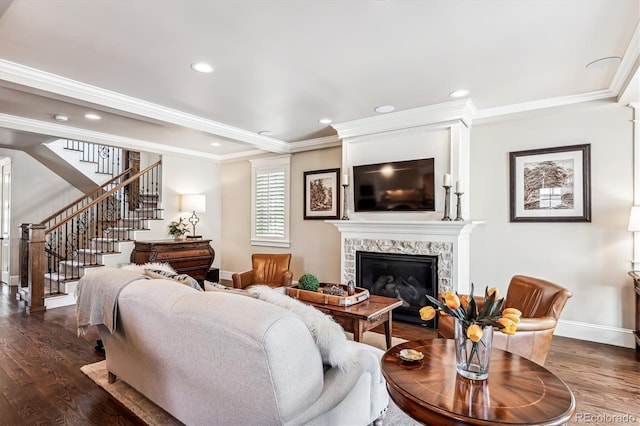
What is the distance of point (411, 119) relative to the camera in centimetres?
404

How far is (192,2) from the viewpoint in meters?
2.04

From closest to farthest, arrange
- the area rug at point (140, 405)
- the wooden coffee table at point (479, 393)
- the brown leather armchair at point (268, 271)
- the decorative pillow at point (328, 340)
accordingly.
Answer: the wooden coffee table at point (479, 393)
the decorative pillow at point (328, 340)
the area rug at point (140, 405)
the brown leather armchair at point (268, 271)

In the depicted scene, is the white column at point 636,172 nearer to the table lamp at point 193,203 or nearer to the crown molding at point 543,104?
the crown molding at point 543,104

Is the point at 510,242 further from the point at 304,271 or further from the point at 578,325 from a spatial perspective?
the point at 304,271

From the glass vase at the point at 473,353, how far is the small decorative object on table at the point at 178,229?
534 cm

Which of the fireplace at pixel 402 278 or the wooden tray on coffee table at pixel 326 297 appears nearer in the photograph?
the wooden tray on coffee table at pixel 326 297

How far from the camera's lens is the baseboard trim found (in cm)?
336

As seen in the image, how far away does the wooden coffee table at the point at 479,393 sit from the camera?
3.86 feet

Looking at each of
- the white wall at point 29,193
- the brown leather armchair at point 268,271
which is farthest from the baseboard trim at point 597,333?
the white wall at point 29,193

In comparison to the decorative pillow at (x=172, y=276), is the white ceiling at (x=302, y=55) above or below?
above

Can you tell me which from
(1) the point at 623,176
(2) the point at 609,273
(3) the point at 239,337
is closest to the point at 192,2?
(3) the point at 239,337

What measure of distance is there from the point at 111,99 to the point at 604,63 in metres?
4.50

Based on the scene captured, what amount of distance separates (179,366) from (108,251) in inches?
184

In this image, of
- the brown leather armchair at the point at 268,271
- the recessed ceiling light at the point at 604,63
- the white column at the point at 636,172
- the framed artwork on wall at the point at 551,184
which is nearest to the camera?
the recessed ceiling light at the point at 604,63
